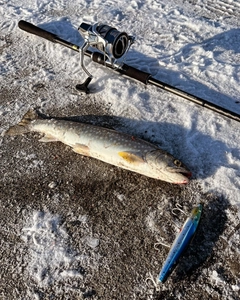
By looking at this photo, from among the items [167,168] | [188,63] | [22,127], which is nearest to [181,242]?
[167,168]

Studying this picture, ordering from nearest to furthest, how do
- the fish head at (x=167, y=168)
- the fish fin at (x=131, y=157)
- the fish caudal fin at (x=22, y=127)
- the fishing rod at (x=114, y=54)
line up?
the fish head at (x=167, y=168) < the fish fin at (x=131, y=157) < the fishing rod at (x=114, y=54) < the fish caudal fin at (x=22, y=127)

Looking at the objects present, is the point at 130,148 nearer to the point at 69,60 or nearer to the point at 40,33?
the point at 69,60

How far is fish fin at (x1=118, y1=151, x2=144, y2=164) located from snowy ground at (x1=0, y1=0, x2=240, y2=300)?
234mm

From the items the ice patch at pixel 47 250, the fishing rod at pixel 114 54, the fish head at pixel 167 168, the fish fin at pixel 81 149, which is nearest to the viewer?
the ice patch at pixel 47 250

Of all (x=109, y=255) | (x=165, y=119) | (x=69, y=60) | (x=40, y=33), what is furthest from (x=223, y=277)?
(x=40, y=33)

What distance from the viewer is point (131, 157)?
11.0 feet

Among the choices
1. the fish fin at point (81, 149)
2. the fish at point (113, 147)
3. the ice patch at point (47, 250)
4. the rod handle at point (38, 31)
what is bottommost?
the ice patch at point (47, 250)

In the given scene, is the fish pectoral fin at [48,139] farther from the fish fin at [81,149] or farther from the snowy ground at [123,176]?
the fish fin at [81,149]

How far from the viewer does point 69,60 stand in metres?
4.92

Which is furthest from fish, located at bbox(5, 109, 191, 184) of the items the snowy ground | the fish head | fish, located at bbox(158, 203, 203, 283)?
fish, located at bbox(158, 203, 203, 283)

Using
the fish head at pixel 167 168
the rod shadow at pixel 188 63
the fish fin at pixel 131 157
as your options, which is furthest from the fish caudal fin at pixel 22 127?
the fish head at pixel 167 168

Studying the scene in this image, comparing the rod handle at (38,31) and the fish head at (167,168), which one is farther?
the rod handle at (38,31)

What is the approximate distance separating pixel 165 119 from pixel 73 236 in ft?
5.59

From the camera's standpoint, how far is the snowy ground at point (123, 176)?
9.48ft
